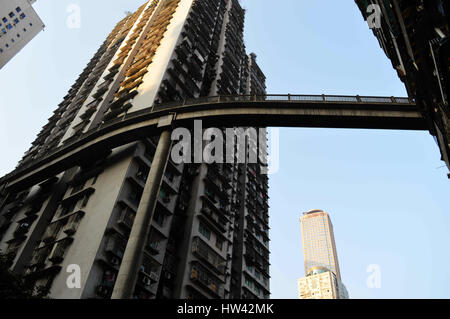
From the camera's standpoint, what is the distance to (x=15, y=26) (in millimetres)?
67000

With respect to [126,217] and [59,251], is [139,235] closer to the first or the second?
[126,217]

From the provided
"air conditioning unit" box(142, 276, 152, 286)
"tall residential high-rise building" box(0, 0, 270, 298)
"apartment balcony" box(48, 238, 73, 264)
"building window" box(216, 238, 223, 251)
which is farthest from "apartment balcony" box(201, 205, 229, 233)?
"apartment balcony" box(48, 238, 73, 264)

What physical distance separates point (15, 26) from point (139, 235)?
69.8 metres

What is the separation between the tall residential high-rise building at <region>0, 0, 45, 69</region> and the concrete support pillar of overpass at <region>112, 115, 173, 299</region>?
60.4 meters

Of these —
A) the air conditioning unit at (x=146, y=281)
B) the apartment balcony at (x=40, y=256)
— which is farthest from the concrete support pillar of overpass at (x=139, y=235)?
the apartment balcony at (x=40, y=256)

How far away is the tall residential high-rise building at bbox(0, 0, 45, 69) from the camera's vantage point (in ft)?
209

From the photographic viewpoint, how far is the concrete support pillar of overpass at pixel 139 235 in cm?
1823

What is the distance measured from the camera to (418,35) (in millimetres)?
16125

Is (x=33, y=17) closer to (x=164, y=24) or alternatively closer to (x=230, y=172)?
(x=164, y=24)

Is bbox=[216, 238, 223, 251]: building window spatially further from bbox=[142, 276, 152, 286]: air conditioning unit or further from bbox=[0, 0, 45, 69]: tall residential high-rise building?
bbox=[0, 0, 45, 69]: tall residential high-rise building

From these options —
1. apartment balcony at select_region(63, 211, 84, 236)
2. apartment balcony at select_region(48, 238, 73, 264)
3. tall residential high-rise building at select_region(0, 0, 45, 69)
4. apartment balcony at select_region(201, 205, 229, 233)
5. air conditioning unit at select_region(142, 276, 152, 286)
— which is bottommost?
air conditioning unit at select_region(142, 276, 152, 286)

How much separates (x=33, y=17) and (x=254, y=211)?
228ft

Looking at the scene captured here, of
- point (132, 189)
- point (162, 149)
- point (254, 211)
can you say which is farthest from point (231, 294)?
point (162, 149)
